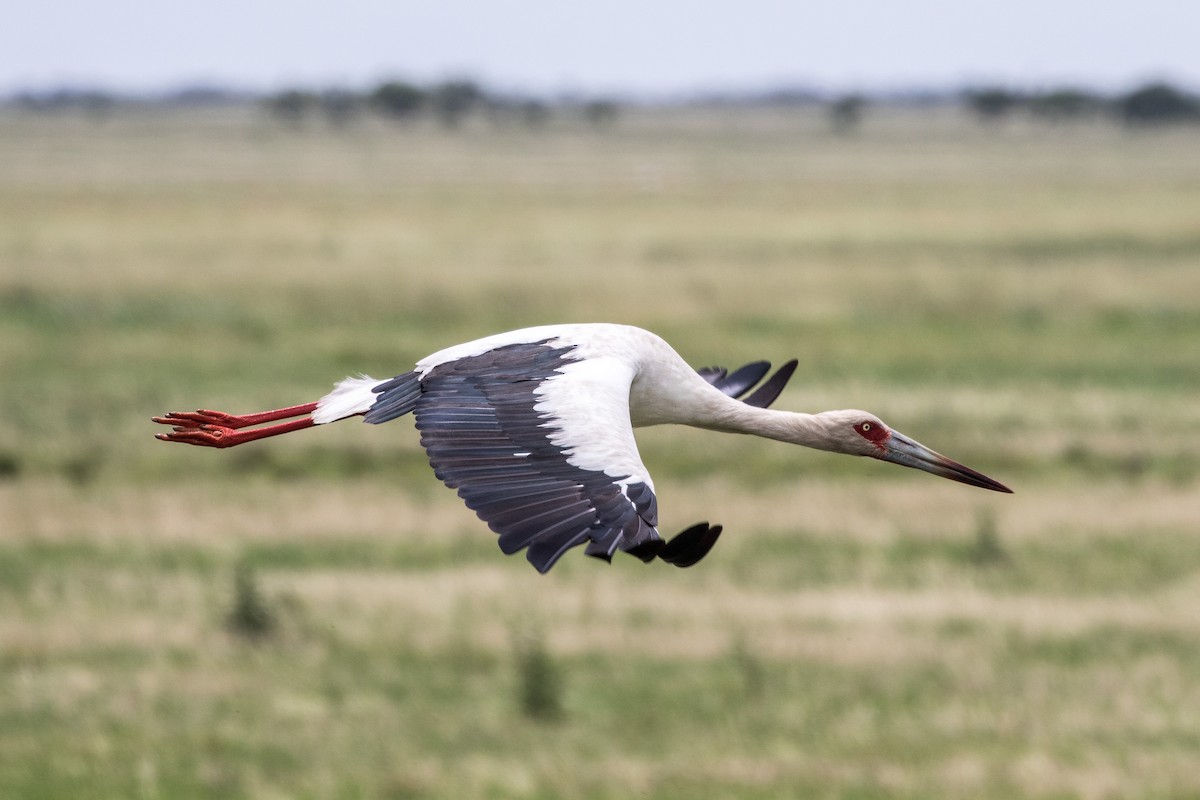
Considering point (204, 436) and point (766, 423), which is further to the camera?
point (204, 436)

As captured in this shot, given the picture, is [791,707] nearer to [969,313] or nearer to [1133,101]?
[969,313]

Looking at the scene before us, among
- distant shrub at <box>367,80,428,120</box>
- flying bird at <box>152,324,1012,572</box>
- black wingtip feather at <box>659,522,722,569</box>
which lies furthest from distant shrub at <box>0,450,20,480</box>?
distant shrub at <box>367,80,428,120</box>

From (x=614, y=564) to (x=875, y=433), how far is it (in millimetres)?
20344

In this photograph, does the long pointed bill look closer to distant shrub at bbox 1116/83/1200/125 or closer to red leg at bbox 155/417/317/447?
red leg at bbox 155/417/317/447

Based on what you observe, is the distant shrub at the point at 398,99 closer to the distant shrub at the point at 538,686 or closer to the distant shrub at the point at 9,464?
the distant shrub at the point at 9,464

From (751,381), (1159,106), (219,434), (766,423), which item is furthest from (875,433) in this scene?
(1159,106)

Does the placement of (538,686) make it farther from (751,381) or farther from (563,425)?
(563,425)

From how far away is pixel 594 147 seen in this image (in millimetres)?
146375

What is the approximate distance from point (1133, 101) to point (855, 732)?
171 meters

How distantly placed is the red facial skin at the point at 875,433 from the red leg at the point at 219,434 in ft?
7.38

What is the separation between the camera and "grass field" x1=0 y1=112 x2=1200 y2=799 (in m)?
20.2

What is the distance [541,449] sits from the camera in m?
6.23

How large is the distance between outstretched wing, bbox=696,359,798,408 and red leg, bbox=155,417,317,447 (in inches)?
74.5

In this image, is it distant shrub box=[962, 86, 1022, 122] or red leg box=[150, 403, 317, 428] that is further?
distant shrub box=[962, 86, 1022, 122]
